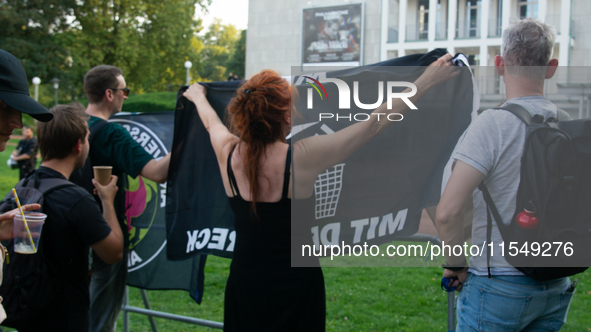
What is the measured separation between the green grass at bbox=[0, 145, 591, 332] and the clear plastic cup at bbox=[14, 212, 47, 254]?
8.88 ft

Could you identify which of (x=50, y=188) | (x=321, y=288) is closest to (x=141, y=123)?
(x=50, y=188)

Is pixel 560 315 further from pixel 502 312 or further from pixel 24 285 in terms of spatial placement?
pixel 24 285

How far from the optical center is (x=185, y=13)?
112ft

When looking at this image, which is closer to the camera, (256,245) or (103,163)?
(256,245)

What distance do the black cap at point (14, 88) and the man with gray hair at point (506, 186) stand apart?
1709 mm

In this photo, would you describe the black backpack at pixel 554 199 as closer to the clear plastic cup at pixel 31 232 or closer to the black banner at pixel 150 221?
the clear plastic cup at pixel 31 232

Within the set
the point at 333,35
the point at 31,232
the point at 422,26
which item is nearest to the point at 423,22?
the point at 422,26

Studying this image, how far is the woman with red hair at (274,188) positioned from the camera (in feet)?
7.84

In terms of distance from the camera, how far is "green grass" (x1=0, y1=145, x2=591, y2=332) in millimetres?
4898

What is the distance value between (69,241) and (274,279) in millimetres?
1226

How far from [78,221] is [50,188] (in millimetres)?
249

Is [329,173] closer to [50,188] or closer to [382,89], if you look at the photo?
[382,89]

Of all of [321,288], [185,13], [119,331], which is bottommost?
[119,331]

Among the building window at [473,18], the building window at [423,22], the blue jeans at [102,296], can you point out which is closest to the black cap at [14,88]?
the blue jeans at [102,296]
